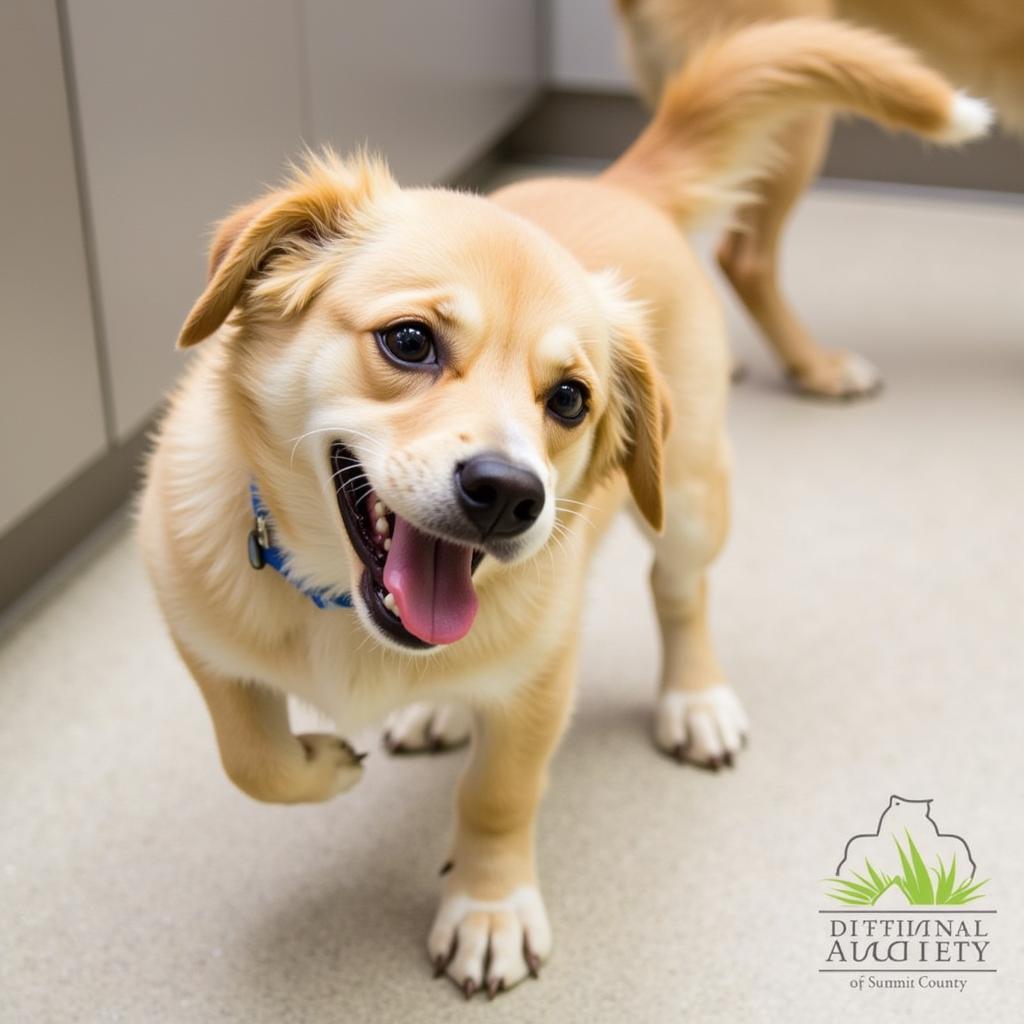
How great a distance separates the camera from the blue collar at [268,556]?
1.26 m

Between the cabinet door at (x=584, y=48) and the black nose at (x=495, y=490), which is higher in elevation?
the black nose at (x=495, y=490)

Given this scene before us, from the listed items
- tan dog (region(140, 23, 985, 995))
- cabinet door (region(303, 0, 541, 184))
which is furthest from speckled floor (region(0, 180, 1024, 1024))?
cabinet door (region(303, 0, 541, 184))

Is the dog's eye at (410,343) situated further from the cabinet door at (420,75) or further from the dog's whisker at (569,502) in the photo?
the cabinet door at (420,75)

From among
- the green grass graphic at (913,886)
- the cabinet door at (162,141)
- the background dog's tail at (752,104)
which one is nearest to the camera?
the green grass graphic at (913,886)

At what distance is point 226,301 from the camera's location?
3.92 feet

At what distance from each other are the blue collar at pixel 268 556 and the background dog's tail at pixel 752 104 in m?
0.69

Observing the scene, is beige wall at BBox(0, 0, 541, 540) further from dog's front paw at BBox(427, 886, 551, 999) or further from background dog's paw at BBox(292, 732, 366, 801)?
dog's front paw at BBox(427, 886, 551, 999)

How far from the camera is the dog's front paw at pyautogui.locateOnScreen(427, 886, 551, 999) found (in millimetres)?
1412

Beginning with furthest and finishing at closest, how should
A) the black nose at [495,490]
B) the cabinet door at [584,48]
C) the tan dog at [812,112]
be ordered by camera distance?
the cabinet door at [584,48] < the tan dog at [812,112] < the black nose at [495,490]

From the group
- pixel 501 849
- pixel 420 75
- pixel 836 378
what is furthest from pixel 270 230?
pixel 420 75

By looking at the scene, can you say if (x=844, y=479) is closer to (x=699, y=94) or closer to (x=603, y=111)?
(x=699, y=94)

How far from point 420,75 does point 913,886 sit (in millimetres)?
2076

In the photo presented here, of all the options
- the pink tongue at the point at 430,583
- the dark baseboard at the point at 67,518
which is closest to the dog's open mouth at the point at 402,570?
the pink tongue at the point at 430,583

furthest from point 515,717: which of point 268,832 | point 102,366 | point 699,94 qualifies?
point 102,366
